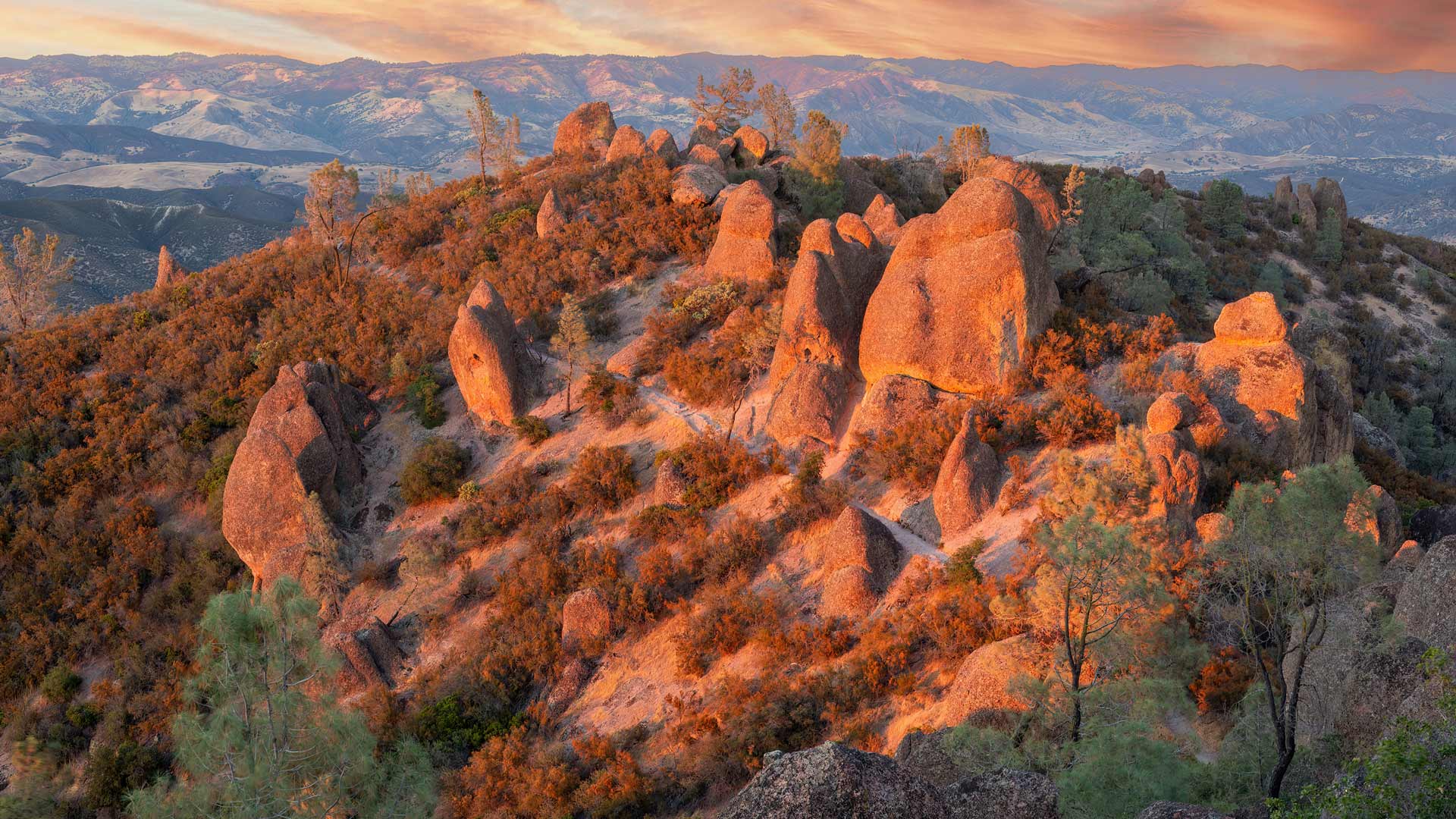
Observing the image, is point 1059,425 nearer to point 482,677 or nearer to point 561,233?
point 482,677

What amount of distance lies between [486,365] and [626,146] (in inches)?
→ 1029

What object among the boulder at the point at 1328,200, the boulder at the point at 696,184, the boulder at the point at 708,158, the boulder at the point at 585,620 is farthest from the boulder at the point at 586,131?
the boulder at the point at 1328,200

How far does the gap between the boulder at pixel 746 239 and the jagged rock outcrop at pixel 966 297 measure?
9.51 m

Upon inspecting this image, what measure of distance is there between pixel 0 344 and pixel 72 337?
356 cm

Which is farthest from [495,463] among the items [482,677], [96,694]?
[96,694]

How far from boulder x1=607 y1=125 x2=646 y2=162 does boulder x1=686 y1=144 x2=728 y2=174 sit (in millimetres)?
3544

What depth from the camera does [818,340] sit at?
29.8 m

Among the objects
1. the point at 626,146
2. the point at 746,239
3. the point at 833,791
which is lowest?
the point at 833,791

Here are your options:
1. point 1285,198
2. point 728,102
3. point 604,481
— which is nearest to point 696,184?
point 728,102

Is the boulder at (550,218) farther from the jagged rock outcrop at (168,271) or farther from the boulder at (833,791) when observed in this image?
the boulder at (833,791)

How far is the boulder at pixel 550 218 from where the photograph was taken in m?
44.9

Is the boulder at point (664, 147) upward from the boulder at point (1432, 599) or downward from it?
upward

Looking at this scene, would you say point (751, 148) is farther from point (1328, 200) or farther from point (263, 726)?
point (1328, 200)

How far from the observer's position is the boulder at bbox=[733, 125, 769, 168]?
55.4 meters
